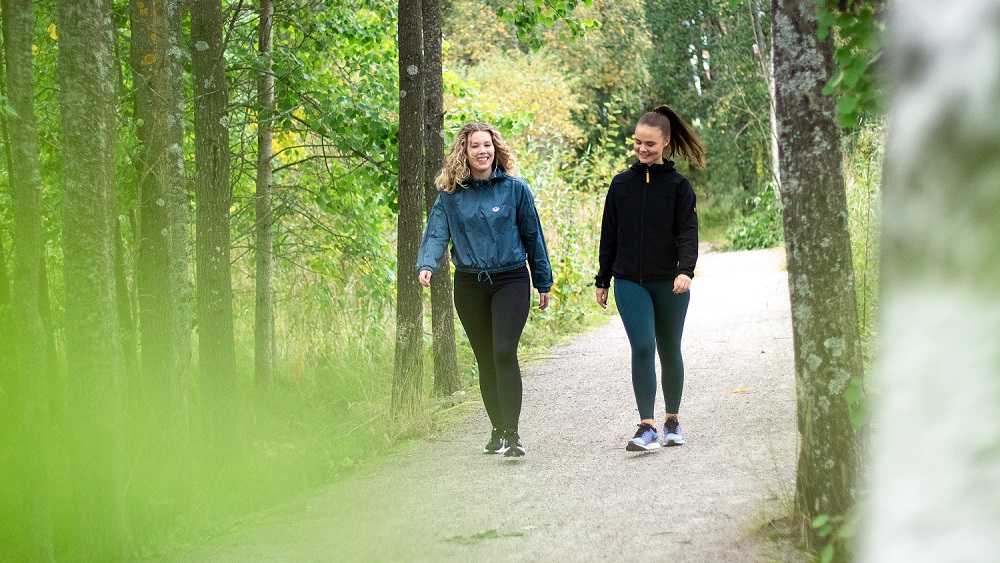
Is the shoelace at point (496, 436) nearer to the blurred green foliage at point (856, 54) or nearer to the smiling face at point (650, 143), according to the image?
the smiling face at point (650, 143)

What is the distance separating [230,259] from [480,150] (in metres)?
3.19

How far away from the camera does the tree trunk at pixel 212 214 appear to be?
748 cm

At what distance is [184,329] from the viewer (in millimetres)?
6527

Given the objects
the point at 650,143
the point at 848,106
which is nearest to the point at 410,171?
the point at 650,143

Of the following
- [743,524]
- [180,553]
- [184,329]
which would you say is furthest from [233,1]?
[743,524]

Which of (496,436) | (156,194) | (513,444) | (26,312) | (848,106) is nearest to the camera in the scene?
(848,106)

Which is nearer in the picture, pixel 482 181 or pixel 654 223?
pixel 654 223

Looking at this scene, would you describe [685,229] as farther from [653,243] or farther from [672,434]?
[672,434]

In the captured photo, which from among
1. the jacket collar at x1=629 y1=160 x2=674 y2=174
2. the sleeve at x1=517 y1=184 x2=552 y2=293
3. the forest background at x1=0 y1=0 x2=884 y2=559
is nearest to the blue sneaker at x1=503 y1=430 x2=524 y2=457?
the sleeve at x1=517 y1=184 x2=552 y2=293

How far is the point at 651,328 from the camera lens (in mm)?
6180

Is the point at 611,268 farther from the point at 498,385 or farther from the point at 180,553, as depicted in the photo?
the point at 180,553

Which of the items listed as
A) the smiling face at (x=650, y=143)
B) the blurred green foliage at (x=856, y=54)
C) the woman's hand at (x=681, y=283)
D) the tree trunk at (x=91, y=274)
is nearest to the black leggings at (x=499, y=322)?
the woman's hand at (x=681, y=283)

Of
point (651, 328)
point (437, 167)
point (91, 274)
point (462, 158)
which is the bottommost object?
point (651, 328)

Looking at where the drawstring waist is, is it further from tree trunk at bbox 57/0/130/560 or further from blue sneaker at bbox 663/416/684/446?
tree trunk at bbox 57/0/130/560
